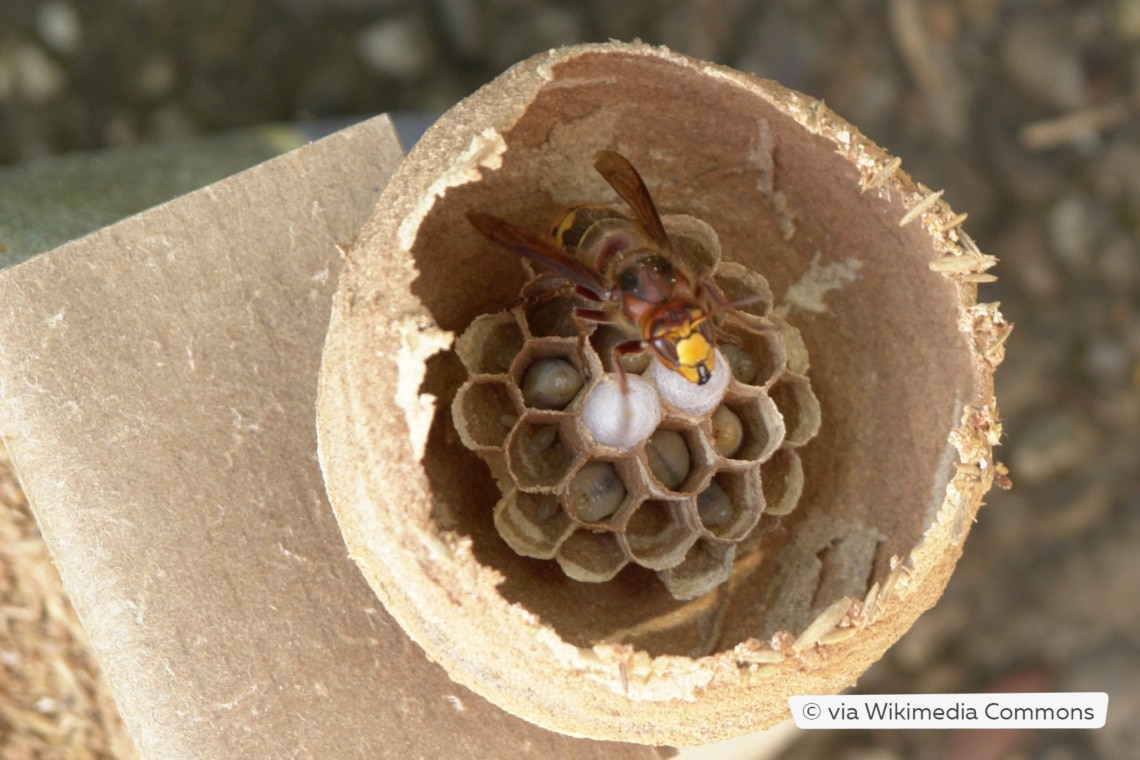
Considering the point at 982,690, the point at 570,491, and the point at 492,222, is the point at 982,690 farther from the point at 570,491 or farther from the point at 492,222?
the point at 492,222

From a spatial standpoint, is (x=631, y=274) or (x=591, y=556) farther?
(x=591, y=556)

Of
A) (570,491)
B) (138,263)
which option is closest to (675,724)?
(570,491)

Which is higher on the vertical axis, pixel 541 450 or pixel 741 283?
pixel 741 283

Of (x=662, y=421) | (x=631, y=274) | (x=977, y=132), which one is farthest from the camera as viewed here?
(x=977, y=132)

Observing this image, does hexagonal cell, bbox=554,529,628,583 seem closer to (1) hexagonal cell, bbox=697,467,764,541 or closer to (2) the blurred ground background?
(1) hexagonal cell, bbox=697,467,764,541

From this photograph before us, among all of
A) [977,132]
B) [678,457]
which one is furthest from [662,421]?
[977,132]

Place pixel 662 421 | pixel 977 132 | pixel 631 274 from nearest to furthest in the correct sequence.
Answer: pixel 631 274, pixel 662 421, pixel 977 132

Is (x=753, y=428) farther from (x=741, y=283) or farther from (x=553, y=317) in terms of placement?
(x=553, y=317)
